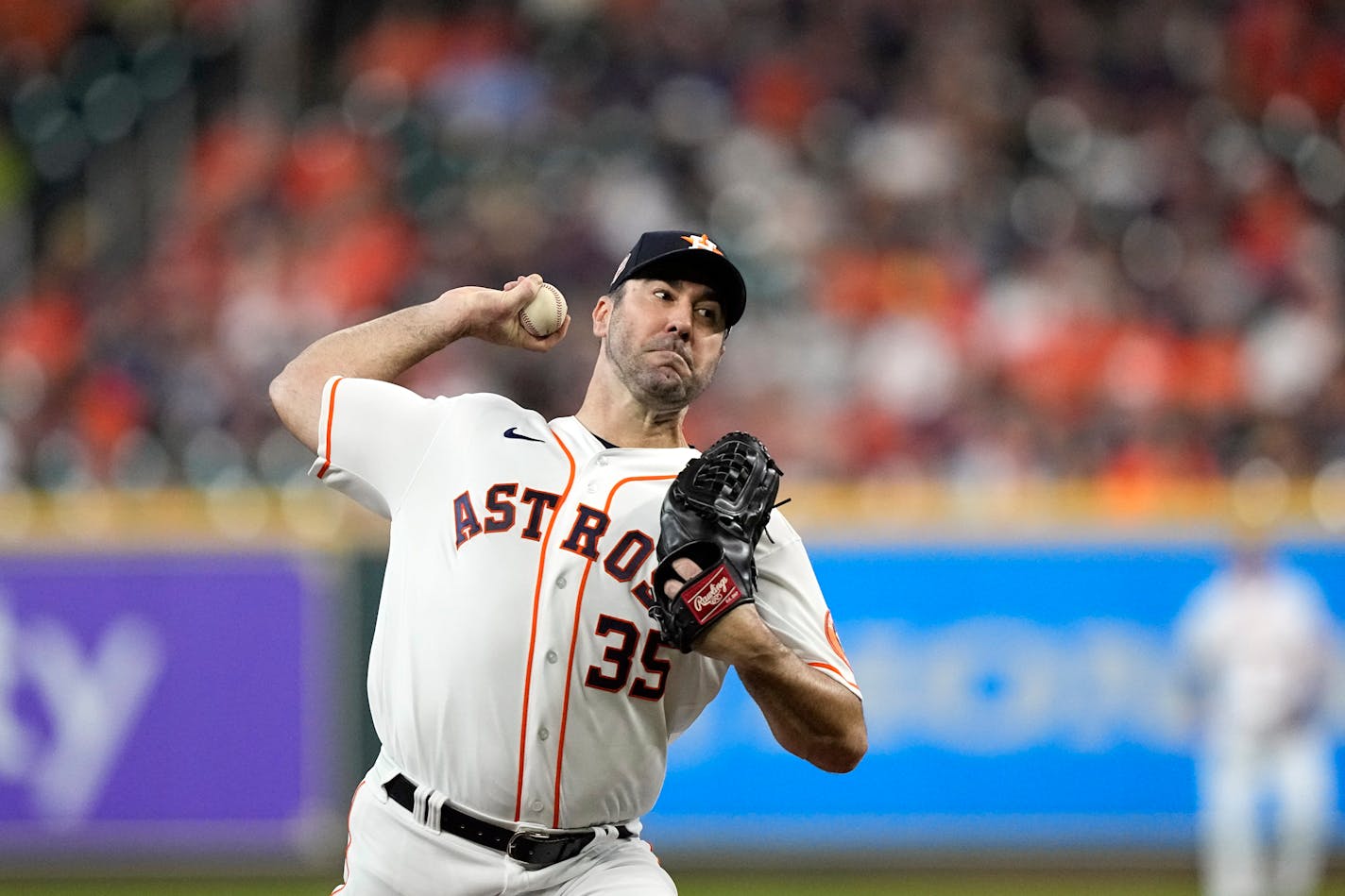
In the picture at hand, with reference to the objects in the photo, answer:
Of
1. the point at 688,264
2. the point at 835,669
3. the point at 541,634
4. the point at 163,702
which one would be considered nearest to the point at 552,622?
the point at 541,634

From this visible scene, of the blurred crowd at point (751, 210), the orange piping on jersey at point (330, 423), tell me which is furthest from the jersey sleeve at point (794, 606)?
the blurred crowd at point (751, 210)

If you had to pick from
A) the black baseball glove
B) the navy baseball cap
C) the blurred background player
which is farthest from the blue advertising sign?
the black baseball glove

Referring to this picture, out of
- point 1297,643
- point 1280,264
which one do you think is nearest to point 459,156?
point 1280,264

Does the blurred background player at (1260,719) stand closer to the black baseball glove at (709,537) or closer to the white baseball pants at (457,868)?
the white baseball pants at (457,868)

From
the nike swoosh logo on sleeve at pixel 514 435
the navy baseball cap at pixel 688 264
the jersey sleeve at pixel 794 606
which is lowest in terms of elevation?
the jersey sleeve at pixel 794 606

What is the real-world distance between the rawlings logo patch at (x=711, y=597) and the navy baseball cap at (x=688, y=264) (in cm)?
78

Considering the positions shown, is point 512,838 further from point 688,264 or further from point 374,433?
point 688,264

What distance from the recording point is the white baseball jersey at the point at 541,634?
3816mm

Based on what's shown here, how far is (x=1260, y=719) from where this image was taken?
9.94 meters

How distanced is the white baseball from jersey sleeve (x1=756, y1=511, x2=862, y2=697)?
0.72 meters

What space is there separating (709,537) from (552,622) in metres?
0.49

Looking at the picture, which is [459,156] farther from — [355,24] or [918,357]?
[918,357]

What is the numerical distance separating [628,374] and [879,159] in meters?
9.50

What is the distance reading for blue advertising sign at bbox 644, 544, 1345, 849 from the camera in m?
10.3
